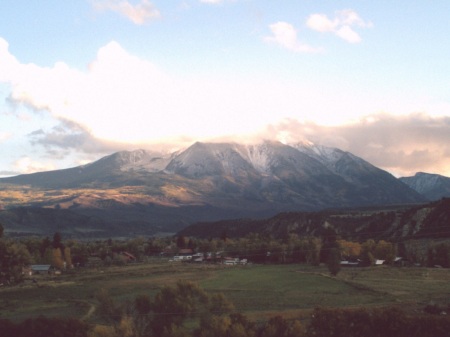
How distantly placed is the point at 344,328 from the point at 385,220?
14567 cm

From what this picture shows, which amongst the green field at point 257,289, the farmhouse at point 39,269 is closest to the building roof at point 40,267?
the farmhouse at point 39,269

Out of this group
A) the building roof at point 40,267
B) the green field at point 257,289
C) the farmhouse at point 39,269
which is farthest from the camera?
the building roof at point 40,267

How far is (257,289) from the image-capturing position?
9044 centimetres

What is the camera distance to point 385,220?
18950 centimetres

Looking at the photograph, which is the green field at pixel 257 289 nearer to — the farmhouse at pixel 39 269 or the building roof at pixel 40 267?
the farmhouse at pixel 39 269

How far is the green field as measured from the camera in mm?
70438

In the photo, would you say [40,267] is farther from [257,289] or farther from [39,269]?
[257,289]

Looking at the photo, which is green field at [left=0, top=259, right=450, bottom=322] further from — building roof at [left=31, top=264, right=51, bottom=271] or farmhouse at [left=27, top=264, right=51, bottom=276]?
building roof at [left=31, top=264, right=51, bottom=271]

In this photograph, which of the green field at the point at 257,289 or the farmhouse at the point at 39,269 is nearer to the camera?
the green field at the point at 257,289

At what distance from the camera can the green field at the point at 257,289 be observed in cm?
7044

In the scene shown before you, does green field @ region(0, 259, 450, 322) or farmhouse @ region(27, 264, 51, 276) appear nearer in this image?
green field @ region(0, 259, 450, 322)

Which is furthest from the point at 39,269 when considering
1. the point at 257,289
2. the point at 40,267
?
the point at 257,289

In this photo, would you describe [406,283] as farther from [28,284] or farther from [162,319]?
[28,284]

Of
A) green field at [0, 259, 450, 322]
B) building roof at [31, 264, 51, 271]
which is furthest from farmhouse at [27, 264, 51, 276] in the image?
green field at [0, 259, 450, 322]
